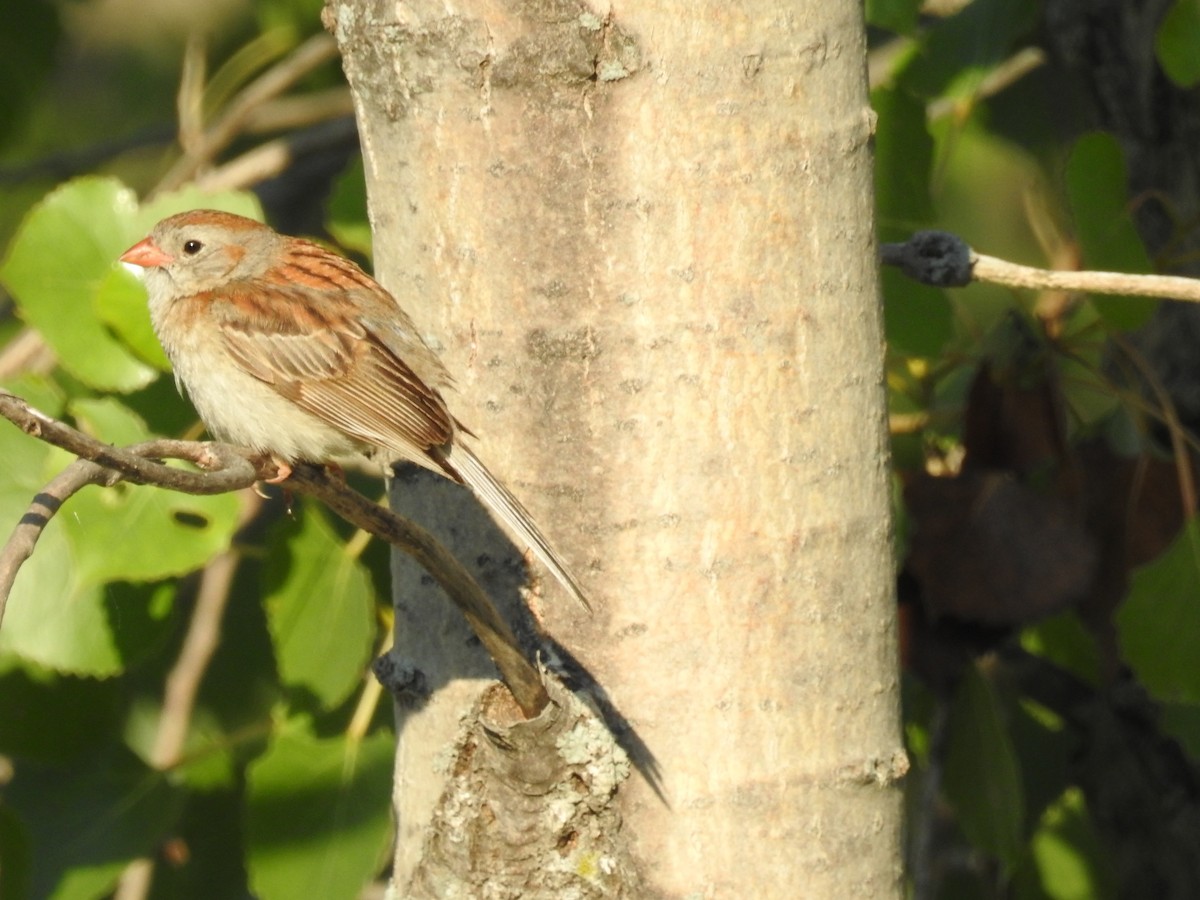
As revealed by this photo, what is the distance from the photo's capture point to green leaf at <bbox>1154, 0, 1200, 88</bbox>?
9.80 ft

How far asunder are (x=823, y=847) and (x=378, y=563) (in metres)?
1.54

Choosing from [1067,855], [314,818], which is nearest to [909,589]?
[1067,855]

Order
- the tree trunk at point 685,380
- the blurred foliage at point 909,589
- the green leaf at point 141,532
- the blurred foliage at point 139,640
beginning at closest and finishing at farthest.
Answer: the tree trunk at point 685,380
the green leaf at point 141,532
the blurred foliage at point 139,640
the blurred foliage at point 909,589

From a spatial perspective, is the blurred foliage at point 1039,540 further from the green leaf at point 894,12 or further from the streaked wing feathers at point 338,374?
the streaked wing feathers at point 338,374

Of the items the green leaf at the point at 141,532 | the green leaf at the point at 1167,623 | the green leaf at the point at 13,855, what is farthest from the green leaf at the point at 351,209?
the green leaf at the point at 1167,623

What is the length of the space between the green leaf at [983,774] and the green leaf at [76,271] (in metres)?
1.87

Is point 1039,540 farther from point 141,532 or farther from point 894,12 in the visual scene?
point 141,532

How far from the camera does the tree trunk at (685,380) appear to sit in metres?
2.13

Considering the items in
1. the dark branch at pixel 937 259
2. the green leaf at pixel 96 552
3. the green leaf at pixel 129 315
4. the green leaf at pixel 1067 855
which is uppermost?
the dark branch at pixel 937 259

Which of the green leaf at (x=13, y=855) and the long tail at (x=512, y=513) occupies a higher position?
the long tail at (x=512, y=513)

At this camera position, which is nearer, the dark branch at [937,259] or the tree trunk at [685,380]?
the tree trunk at [685,380]

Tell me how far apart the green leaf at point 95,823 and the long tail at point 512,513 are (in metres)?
1.48

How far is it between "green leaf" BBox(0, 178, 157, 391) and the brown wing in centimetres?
30

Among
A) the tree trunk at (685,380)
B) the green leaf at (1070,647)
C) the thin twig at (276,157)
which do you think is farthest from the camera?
the thin twig at (276,157)
